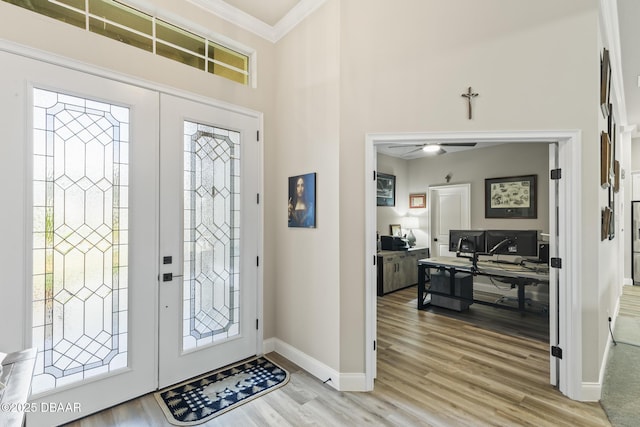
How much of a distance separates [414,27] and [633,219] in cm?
660

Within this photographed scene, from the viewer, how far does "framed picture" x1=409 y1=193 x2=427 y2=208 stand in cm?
655

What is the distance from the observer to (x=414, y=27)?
2.41m

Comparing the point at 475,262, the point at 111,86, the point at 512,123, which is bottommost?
the point at 475,262

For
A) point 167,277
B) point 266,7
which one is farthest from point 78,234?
point 266,7

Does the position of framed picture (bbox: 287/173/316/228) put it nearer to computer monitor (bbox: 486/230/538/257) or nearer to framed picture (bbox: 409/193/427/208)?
computer monitor (bbox: 486/230/538/257)

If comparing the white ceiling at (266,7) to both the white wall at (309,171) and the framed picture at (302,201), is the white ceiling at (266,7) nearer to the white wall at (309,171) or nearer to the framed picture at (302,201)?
the white wall at (309,171)

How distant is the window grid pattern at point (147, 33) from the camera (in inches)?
83.6

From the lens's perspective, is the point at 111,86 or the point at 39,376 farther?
the point at 111,86

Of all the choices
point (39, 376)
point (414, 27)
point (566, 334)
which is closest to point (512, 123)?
point (414, 27)

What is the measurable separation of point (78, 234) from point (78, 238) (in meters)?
0.03

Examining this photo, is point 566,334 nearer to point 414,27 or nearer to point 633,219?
point 414,27

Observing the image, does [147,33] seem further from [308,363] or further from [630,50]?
[630,50]

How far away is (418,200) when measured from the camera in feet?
21.8

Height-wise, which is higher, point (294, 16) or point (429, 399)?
point (294, 16)
